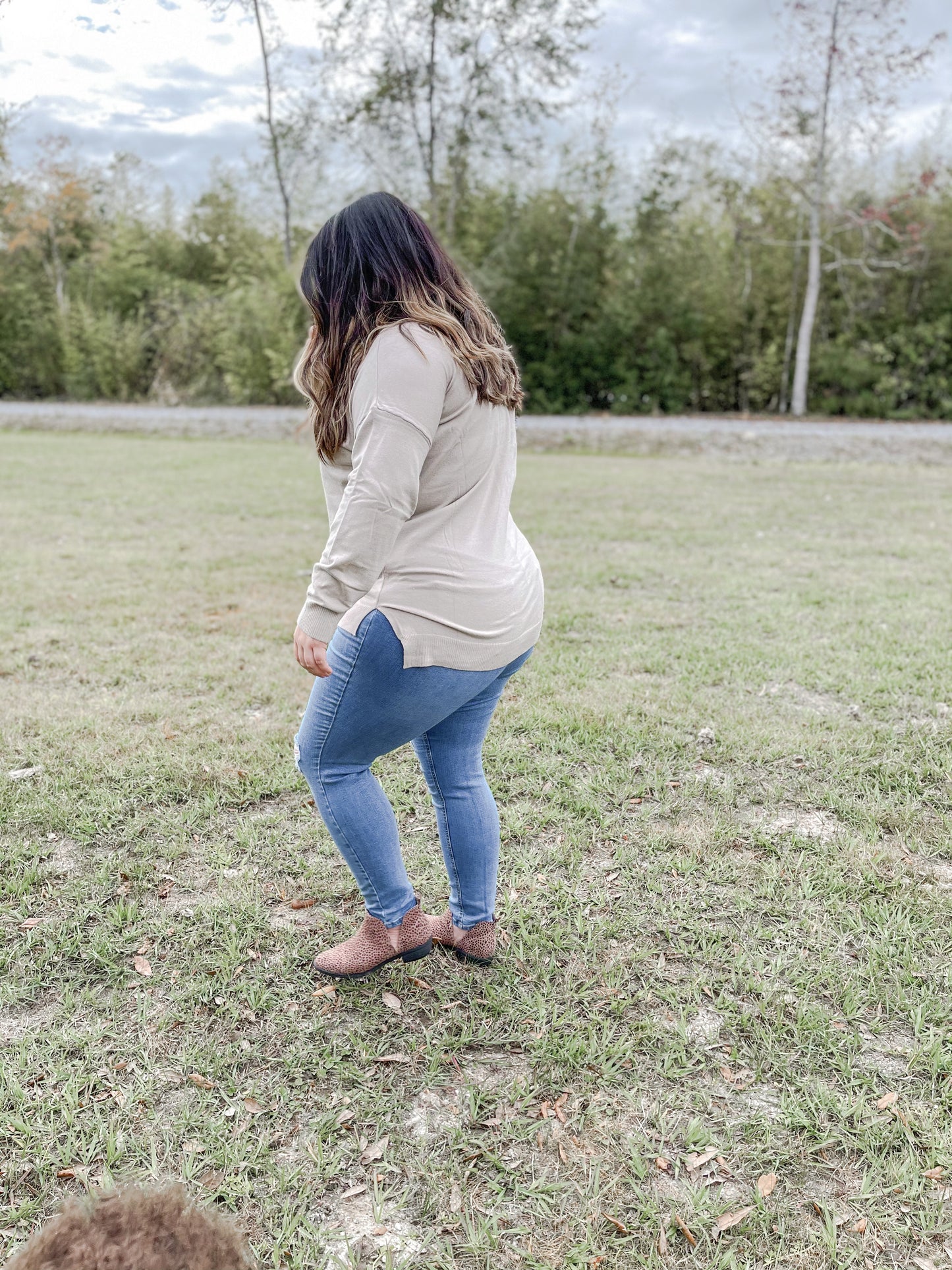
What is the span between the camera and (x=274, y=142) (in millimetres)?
15617

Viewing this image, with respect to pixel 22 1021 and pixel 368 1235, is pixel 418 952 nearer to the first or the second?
pixel 368 1235

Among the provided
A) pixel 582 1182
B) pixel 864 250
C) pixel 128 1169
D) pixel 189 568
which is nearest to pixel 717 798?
pixel 582 1182

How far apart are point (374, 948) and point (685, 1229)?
0.79 metres

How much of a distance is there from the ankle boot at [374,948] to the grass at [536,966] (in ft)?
0.21

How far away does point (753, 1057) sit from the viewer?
1733 millimetres

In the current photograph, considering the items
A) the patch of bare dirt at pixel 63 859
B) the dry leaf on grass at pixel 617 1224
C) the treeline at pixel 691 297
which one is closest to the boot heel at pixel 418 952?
the dry leaf on grass at pixel 617 1224

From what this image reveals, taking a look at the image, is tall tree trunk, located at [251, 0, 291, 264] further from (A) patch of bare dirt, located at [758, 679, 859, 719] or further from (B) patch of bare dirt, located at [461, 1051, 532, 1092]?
(B) patch of bare dirt, located at [461, 1051, 532, 1092]

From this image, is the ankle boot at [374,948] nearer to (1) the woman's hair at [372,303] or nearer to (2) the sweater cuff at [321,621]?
(2) the sweater cuff at [321,621]

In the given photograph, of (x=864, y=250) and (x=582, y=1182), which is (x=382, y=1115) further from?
(x=864, y=250)

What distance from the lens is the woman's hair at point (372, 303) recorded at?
1.45 metres

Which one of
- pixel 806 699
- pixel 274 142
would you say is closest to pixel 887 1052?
pixel 806 699

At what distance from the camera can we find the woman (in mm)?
1388

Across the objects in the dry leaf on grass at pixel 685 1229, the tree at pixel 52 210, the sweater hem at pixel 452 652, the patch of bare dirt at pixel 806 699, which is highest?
the tree at pixel 52 210

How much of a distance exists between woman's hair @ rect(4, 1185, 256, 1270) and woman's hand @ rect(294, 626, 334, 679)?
0.77 metres
